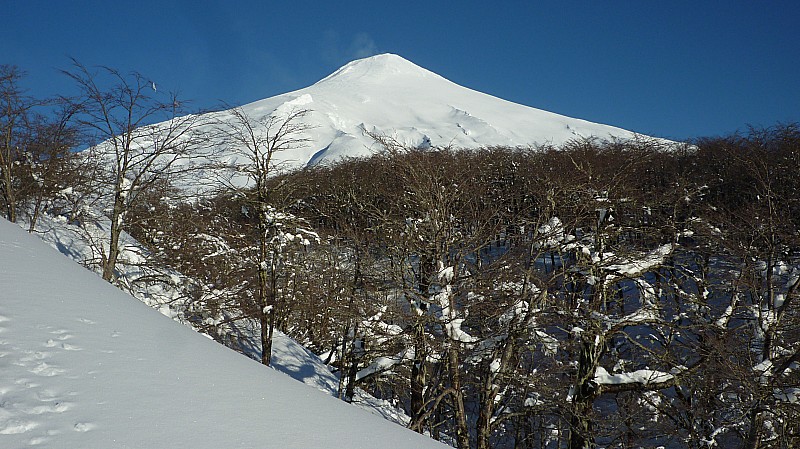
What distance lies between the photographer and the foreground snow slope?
2.30 meters

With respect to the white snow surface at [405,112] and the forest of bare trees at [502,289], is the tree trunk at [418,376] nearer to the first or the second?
the forest of bare trees at [502,289]

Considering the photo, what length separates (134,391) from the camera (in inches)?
105

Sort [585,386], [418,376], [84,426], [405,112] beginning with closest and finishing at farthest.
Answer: [84,426] → [585,386] → [418,376] → [405,112]

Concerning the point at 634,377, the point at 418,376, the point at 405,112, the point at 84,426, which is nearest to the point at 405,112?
the point at 405,112

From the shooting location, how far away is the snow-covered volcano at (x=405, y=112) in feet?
403

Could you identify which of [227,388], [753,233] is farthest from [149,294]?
[753,233]

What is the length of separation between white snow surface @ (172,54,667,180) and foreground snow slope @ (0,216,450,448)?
330 ft

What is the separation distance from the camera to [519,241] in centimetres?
737

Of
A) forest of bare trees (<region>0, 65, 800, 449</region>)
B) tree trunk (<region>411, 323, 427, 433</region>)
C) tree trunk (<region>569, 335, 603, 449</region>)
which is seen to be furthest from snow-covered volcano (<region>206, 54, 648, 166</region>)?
tree trunk (<region>569, 335, 603, 449</region>)

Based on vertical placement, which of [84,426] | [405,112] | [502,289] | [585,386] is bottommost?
[585,386]

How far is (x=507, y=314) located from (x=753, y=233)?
7.78 m

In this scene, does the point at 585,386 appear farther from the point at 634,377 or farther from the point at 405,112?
the point at 405,112

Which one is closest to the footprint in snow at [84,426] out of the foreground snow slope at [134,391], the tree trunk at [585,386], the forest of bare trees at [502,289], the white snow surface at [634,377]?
the foreground snow slope at [134,391]

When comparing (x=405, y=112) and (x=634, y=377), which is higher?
(x=405, y=112)
